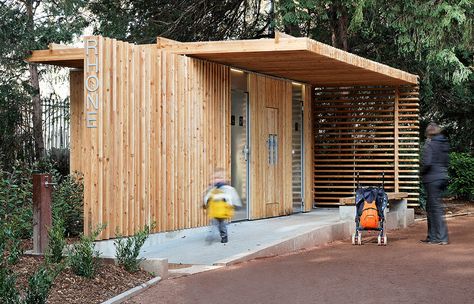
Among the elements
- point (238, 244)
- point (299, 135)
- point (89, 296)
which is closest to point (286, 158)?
point (299, 135)

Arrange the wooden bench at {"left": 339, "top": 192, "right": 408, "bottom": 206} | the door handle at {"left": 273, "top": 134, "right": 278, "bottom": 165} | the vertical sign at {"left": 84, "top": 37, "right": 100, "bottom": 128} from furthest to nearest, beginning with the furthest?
the door handle at {"left": 273, "top": 134, "right": 278, "bottom": 165}
the wooden bench at {"left": 339, "top": 192, "right": 408, "bottom": 206}
the vertical sign at {"left": 84, "top": 37, "right": 100, "bottom": 128}

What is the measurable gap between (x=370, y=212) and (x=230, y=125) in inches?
125

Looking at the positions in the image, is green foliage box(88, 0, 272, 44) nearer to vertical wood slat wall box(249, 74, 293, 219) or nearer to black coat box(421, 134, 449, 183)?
vertical wood slat wall box(249, 74, 293, 219)

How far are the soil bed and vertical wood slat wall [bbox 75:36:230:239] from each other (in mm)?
1687

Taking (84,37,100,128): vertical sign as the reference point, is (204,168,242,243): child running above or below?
below

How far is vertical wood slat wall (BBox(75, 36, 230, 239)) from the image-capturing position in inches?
448

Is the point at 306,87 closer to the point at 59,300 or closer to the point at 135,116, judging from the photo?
the point at 135,116

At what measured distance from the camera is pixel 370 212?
13.4 metres

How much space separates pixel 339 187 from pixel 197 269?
30.7 ft

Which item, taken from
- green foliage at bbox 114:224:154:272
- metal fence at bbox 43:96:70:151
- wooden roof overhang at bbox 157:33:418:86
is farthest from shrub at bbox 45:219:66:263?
metal fence at bbox 43:96:70:151

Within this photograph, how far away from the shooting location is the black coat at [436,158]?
518 inches

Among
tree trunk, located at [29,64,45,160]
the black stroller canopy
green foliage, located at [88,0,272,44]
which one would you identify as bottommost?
the black stroller canopy

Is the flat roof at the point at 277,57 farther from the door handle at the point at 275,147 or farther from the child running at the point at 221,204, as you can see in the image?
the child running at the point at 221,204

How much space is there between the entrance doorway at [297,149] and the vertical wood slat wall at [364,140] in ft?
3.92
